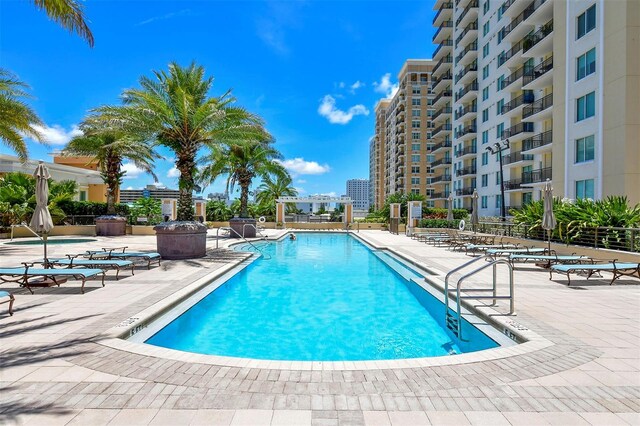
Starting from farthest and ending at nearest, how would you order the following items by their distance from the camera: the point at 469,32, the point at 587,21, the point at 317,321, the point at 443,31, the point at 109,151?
the point at 443,31 → the point at 469,32 → the point at 109,151 → the point at 587,21 → the point at 317,321

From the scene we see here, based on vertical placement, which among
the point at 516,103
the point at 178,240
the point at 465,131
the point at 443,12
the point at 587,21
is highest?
the point at 443,12

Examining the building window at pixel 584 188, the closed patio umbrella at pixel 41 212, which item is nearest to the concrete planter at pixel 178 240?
the closed patio umbrella at pixel 41 212

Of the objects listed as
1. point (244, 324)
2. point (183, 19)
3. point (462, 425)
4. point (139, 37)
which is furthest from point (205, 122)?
point (462, 425)

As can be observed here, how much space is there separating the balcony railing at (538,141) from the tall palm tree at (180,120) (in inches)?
966

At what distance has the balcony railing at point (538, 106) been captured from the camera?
2839 centimetres

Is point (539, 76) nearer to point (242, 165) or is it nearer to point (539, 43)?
point (539, 43)

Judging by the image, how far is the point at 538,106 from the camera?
30078 mm

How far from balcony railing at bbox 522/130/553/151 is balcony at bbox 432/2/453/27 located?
2812 cm

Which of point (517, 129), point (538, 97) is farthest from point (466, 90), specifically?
point (538, 97)

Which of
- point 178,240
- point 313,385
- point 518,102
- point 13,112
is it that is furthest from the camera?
point 518,102

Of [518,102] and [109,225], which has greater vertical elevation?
[518,102]

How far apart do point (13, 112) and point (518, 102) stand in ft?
119

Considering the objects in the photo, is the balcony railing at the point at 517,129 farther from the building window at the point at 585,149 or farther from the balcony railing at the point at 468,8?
the balcony railing at the point at 468,8

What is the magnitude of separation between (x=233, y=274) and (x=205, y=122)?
658 centimetres
